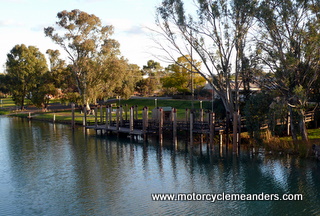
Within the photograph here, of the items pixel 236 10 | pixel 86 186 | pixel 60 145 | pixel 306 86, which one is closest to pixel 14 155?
pixel 60 145

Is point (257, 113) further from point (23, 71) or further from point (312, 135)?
point (23, 71)

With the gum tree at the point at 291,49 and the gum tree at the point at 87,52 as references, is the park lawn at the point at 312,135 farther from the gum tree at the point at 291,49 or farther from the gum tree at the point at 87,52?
the gum tree at the point at 87,52

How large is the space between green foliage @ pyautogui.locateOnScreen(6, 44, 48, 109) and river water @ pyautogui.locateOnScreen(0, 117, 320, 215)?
37.5m

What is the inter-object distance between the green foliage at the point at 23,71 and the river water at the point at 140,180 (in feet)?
123

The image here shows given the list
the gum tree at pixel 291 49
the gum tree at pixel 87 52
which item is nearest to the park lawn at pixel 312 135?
the gum tree at pixel 291 49

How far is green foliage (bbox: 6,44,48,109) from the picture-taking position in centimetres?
6738

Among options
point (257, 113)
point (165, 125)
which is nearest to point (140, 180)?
point (257, 113)

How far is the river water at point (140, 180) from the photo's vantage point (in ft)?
56.9

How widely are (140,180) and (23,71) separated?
52424mm

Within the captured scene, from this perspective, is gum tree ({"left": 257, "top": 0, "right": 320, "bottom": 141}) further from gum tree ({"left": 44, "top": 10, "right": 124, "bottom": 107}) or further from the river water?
gum tree ({"left": 44, "top": 10, "right": 124, "bottom": 107})

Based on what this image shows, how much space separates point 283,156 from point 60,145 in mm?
19464

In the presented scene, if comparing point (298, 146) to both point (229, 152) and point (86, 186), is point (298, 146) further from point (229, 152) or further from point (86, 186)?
point (86, 186)

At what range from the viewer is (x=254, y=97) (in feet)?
96.8

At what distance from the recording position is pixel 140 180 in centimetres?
2183
